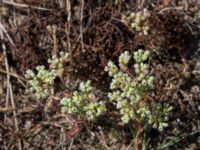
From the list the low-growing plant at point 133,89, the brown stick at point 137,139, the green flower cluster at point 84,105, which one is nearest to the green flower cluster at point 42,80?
the green flower cluster at point 84,105

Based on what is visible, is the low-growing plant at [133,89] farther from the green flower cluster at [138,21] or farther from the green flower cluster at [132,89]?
the green flower cluster at [138,21]

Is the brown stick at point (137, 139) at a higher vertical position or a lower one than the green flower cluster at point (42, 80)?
lower

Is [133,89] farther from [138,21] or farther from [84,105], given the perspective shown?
[138,21]

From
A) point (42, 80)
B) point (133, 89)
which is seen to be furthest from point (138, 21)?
point (42, 80)

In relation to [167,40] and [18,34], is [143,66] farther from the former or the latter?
[18,34]

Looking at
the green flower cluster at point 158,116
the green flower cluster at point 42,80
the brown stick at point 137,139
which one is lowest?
the brown stick at point 137,139

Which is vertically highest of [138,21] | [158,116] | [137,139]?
[138,21]

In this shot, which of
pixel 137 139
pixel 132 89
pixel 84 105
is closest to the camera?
pixel 132 89

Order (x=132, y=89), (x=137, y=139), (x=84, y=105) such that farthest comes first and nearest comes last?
(x=137, y=139) < (x=84, y=105) < (x=132, y=89)

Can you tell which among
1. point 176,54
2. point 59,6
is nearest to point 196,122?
point 176,54
